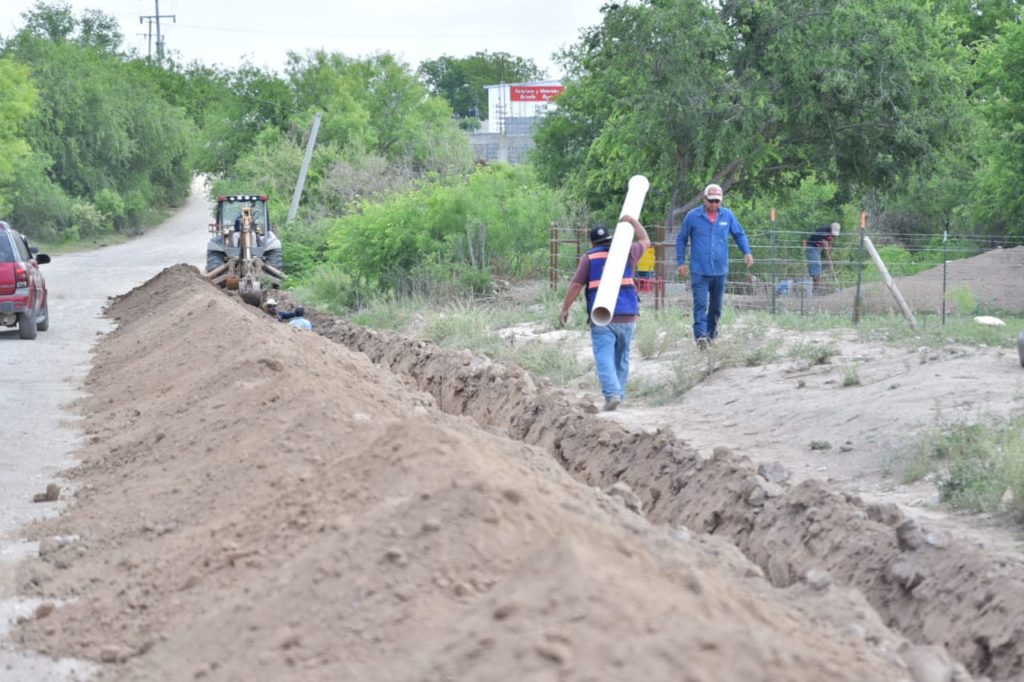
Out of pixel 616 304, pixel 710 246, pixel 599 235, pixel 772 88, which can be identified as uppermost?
pixel 772 88

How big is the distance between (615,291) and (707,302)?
152 inches

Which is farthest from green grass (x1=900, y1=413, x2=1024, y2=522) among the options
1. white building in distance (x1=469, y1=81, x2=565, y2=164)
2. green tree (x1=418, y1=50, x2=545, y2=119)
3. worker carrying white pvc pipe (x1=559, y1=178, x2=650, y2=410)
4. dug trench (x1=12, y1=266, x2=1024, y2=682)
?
green tree (x1=418, y1=50, x2=545, y2=119)

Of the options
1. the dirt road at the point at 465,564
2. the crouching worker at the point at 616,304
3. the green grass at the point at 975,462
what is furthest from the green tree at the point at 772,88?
the green grass at the point at 975,462

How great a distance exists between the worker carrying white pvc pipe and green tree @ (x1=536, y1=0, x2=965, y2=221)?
17.6 meters

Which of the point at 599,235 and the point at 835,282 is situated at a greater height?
the point at 599,235

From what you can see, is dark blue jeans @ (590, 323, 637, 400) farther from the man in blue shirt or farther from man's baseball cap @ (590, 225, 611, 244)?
the man in blue shirt

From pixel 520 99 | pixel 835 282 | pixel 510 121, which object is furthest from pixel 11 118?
pixel 835 282

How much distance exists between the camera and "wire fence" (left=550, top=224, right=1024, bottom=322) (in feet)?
76.1

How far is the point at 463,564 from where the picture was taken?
543cm

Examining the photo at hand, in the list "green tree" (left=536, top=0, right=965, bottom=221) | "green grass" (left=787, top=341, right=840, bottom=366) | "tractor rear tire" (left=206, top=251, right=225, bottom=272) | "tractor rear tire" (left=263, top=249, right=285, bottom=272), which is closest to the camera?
"green grass" (left=787, top=341, right=840, bottom=366)

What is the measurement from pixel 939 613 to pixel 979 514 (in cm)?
222

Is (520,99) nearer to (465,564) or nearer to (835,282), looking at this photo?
(835,282)

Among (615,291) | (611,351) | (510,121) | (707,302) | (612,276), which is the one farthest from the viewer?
(510,121)

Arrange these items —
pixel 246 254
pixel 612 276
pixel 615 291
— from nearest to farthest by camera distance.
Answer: pixel 615 291 < pixel 612 276 < pixel 246 254
